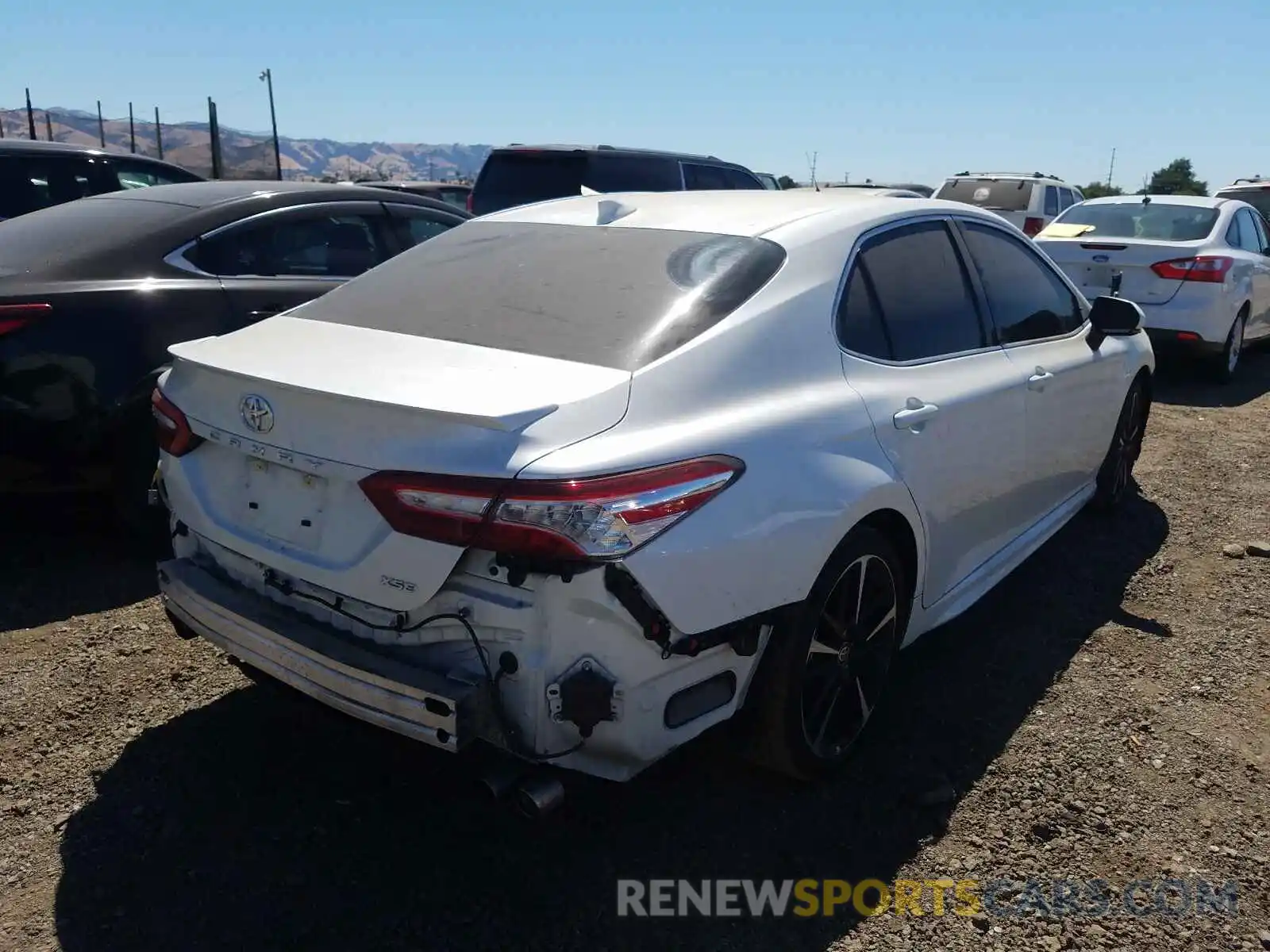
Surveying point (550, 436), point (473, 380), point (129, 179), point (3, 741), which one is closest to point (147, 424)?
point (3, 741)

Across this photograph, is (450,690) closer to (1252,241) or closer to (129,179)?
(129,179)

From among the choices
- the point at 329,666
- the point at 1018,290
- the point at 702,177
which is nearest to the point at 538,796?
the point at 329,666

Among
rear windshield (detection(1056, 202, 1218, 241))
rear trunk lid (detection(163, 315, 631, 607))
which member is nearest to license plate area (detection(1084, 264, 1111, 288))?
rear windshield (detection(1056, 202, 1218, 241))

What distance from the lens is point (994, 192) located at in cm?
1548

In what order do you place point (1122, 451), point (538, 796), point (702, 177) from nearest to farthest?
point (538, 796)
point (1122, 451)
point (702, 177)

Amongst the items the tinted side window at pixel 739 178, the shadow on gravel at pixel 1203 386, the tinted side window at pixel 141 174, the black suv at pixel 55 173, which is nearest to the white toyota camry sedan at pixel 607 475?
the black suv at pixel 55 173

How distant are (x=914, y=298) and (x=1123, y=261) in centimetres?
622

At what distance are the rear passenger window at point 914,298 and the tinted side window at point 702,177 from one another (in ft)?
24.2

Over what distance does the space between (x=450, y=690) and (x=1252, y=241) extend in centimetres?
983

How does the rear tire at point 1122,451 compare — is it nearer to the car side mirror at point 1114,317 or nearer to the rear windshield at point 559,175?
the car side mirror at point 1114,317

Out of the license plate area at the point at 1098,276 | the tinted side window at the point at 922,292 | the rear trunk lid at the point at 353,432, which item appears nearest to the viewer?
the rear trunk lid at the point at 353,432

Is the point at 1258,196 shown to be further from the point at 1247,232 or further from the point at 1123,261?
the point at 1123,261

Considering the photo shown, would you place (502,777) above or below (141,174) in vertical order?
below

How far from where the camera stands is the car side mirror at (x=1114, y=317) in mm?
4637
